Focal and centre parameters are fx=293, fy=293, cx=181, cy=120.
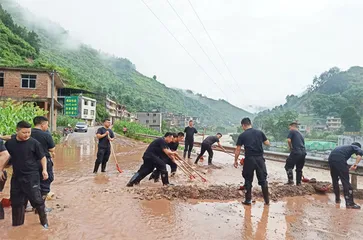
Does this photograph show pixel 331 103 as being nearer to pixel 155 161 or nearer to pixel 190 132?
pixel 190 132

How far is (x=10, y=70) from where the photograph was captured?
2531 centimetres

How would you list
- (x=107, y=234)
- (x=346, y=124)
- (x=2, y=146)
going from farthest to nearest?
(x=346, y=124)
(x=2, y=146)
(x=107, y=234)

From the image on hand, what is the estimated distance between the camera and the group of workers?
4059mm

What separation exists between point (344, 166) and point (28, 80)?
83.7 feet

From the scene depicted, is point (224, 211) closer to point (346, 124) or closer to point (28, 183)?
point (28, 183)

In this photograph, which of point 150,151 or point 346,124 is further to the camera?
point 346,124

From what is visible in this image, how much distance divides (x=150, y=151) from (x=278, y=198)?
10.5 ft

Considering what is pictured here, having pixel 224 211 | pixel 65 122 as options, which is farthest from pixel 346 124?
pixel 224 211

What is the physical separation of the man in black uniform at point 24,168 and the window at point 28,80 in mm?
23795

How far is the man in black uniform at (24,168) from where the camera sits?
4031 millimetres

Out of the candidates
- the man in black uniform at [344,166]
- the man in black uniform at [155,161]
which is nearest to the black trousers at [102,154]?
the man in black uniform at [155,161]

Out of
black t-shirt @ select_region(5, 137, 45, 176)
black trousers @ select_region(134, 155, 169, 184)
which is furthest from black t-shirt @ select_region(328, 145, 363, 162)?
black t-shirt @ select_region(5, 137, 45, 176)

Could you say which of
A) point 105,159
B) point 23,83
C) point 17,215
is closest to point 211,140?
point 105,159

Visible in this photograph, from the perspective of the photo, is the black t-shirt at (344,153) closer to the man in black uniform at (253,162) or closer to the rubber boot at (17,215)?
the man in black uniform at (253,162)
